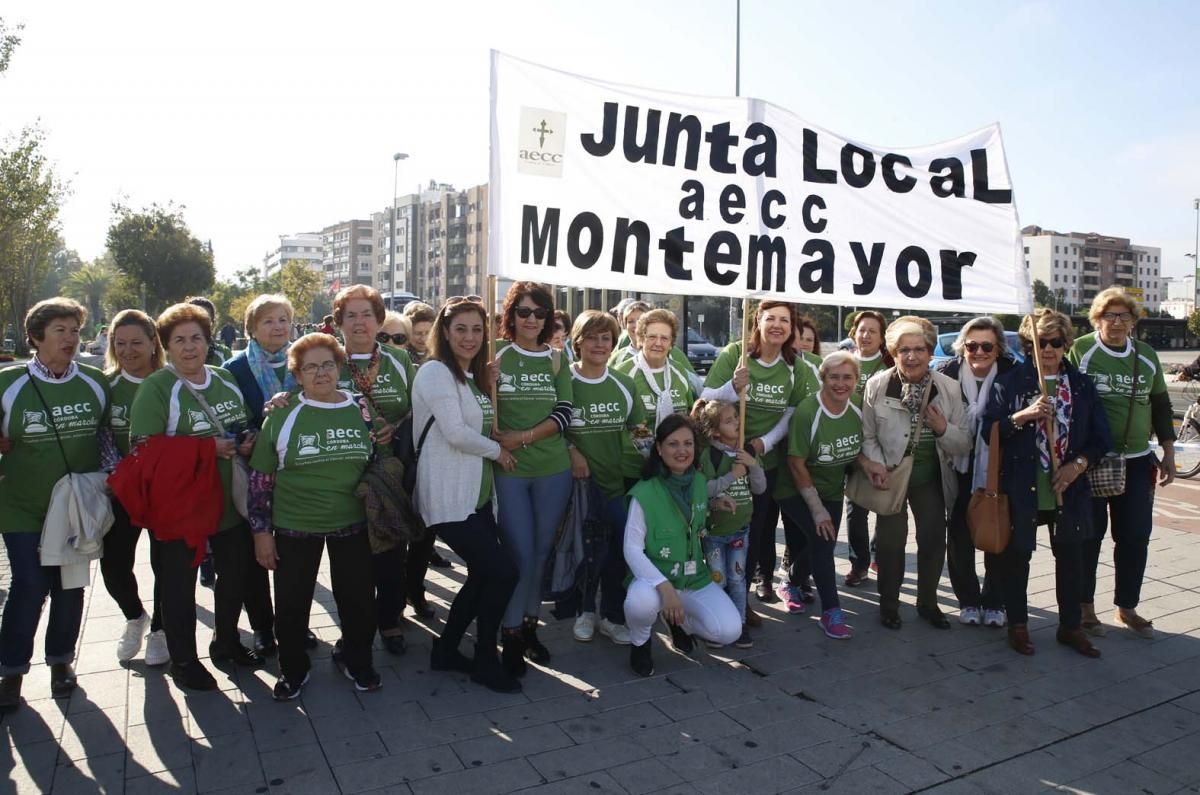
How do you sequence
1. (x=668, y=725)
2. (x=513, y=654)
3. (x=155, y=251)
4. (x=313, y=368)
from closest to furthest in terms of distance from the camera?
1. (x=668, y=725)
2. (x=313, y=368)
3. (x=513, y=654)
4. (x=155, y=251)

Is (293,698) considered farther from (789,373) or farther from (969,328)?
(969,328)

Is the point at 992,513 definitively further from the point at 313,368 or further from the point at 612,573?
the point at 313,368

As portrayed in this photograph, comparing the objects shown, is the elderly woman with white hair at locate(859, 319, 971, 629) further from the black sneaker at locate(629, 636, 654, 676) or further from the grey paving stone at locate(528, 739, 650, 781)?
the grey paving stone at locate(528, 739, 650, 781)

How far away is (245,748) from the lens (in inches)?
145

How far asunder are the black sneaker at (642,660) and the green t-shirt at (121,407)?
2.83 m

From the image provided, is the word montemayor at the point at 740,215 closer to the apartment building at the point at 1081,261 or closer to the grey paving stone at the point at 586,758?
the grey paving stone at the point at 586,758

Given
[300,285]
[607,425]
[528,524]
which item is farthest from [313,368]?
[300,285]

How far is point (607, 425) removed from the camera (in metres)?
4.98

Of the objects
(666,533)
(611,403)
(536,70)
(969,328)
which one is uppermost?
(536,70)

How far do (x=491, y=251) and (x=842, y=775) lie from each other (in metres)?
2.95

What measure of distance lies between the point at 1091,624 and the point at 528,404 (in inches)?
145


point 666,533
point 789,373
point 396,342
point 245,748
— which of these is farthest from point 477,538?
point 396,342

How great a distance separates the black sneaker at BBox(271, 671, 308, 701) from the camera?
13.7 ft

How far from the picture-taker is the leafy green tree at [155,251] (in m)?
50.0
